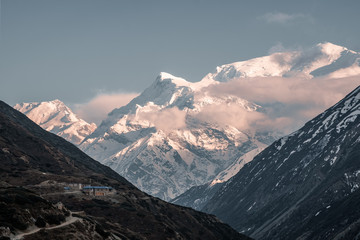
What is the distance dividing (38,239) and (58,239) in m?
5.55

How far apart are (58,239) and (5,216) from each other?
1148 centimetres

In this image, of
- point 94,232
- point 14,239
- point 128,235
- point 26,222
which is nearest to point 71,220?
point 94,232

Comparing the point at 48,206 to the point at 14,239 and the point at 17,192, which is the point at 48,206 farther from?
the point at 14,239

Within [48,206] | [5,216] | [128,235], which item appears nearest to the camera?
[5,216]

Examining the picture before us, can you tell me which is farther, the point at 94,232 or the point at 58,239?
the point at 94,232

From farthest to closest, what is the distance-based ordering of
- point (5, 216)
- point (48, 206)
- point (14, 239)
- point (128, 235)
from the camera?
1. point (128, 235)
2. point (48, 206)
3. point (5, 216)
4. point (14, 239)

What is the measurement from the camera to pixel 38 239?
113m

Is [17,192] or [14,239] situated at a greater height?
[17,192]

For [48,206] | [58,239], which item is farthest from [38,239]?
[48,206]

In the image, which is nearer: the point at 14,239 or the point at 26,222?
the point at 14,239

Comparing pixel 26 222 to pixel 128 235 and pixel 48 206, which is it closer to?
pixel 48 206

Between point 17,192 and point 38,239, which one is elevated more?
point 17,192

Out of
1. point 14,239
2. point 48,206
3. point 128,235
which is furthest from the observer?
point 128,235

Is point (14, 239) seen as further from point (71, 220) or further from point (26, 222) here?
point (71, 220)
